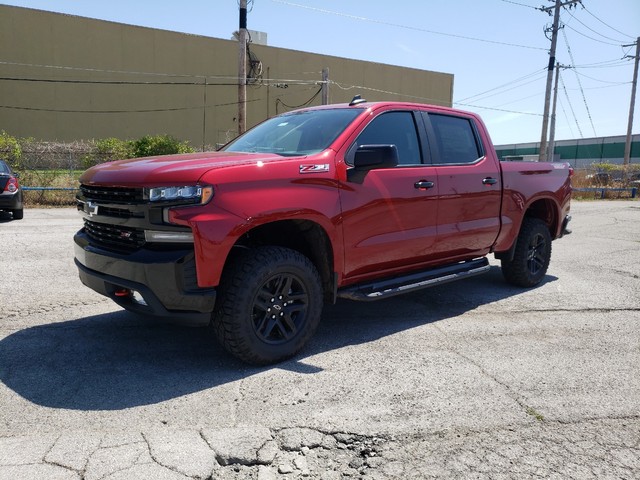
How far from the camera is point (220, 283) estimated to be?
3762 millimetres

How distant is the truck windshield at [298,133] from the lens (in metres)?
4.52

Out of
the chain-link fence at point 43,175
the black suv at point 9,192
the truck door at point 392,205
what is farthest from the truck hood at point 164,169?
the chain-link fence at point 43,175

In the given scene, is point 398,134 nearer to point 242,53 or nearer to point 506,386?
point 506,386

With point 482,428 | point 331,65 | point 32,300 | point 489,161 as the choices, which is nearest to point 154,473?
point 482,428

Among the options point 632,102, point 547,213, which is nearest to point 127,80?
point 632,102

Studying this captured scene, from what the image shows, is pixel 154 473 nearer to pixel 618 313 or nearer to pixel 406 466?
pixel 406 466

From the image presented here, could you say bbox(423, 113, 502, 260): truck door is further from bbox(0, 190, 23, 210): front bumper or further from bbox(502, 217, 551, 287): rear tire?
bbox(0, 190, 23, 210): front bumper

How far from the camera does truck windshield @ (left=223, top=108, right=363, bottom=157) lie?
4.52 metres

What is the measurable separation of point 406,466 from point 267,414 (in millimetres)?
900

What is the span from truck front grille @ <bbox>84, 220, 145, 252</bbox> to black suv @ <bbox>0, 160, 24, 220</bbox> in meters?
9.33

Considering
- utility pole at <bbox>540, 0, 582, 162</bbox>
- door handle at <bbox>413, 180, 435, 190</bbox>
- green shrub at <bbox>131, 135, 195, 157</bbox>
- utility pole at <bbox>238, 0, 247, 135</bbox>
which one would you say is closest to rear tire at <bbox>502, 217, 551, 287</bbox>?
door handle at <bbox>413, 180, 435, 190</bbox>

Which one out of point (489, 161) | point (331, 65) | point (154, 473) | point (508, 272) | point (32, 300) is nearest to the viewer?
point (154, 473)

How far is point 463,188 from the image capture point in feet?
17.6

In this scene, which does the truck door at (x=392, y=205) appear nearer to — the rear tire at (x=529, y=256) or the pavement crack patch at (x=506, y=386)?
the pavement crack patch at (x=506, y=386)
